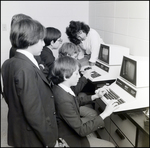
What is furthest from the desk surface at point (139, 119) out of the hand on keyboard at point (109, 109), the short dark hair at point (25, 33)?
the short dark hair at point (25, 33)

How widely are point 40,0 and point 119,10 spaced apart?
158 centimetres

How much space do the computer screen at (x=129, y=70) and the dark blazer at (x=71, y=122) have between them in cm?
44

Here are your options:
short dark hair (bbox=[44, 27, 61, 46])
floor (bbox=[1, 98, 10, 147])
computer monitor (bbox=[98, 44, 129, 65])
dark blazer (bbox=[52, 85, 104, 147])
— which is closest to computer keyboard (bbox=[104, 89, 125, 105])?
dark blazer (bbox=[52, 85, 104, 147])

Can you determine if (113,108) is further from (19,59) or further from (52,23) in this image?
(52,23)

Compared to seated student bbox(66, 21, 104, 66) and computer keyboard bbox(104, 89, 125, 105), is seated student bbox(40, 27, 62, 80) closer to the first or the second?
seated student bbox(66, 21, 104, 66)

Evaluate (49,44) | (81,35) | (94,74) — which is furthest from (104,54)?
(49,44)

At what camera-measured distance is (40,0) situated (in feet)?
10.8

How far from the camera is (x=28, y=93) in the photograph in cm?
107

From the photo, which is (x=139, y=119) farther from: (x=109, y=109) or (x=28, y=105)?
(x=28, y=105)

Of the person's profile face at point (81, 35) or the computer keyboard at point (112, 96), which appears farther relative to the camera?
the person's profile face at point (81, 35)

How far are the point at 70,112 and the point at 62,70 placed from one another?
0.29m

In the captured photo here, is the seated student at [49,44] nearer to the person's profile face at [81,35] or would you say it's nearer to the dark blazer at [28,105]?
the person's profile face at [81,35]

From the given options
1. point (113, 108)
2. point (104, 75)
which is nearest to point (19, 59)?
point (113, 108)

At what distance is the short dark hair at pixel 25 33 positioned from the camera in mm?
1116
